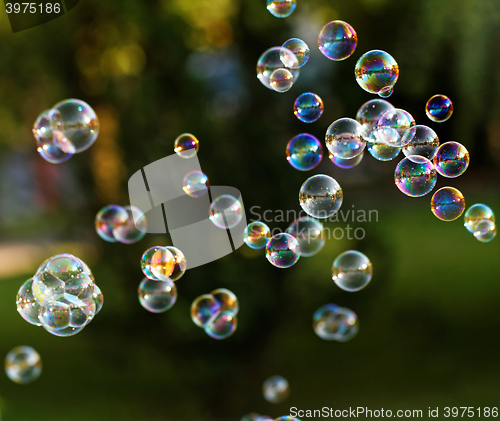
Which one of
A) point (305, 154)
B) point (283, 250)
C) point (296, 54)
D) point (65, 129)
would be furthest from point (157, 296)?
point (296, 54)

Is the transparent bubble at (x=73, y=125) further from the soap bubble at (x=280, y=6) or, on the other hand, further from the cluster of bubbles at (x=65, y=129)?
the soap bubble at (x=280, y=6)

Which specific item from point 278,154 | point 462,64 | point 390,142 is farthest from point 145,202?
point 462,64

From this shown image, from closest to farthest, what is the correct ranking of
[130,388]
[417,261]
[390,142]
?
[390,142] < [130,388] < [417,261]

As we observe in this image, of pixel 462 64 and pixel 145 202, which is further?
pixel 462 64

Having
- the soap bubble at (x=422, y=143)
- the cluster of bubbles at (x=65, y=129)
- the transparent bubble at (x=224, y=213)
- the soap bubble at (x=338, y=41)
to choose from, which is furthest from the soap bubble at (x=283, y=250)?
the cluster of bubbles at (x=65, y=129)

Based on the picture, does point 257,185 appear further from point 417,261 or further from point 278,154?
point 417,261

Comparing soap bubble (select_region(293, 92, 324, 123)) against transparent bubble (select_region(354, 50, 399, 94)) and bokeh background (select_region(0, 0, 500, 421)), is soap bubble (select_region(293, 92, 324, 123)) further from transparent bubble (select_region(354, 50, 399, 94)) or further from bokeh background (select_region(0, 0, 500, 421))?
bokeh background (select_region(0, 0, 500, 421))

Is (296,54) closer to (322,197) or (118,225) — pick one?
(322,197)
